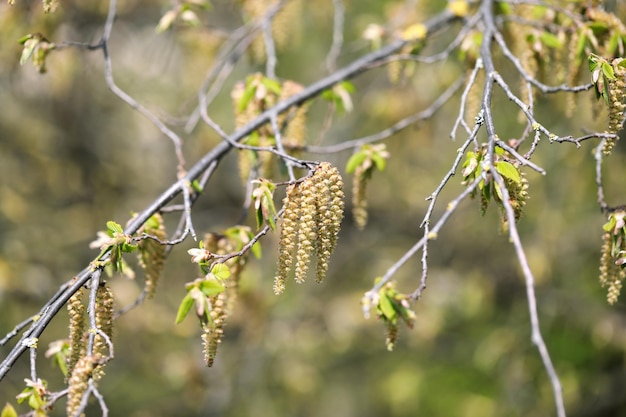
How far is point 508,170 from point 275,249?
486 cm

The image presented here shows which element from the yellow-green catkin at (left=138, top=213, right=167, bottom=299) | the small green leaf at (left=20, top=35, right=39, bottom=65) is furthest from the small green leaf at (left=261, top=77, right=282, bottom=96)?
the small green leaf at (left=20, top=35, right=39, bottom=65)

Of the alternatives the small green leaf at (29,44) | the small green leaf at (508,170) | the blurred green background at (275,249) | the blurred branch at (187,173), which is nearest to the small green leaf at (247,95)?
the blurred branch at (187,173)

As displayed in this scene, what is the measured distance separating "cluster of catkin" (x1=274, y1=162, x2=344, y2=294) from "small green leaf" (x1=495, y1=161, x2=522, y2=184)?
0.51m

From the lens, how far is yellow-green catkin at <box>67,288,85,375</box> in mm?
2084

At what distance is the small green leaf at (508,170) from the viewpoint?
78.0 inches

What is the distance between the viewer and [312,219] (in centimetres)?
199

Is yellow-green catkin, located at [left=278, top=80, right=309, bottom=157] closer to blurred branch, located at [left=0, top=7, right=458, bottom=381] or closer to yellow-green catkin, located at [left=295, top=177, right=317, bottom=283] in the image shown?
blurred branch, located at [left=0, top=7, right=458, bottom=381]

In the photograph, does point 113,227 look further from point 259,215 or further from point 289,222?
point 289,222

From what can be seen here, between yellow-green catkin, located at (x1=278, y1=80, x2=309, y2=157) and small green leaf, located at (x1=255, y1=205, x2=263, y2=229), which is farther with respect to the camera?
yellow-green catkin, located at (x1=278, y1=80, x2=309, y2=157)

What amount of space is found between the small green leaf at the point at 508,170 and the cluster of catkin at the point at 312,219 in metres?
0.51

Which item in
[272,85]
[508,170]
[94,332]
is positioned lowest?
[94,332]

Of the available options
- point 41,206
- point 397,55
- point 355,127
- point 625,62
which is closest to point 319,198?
point 625,62

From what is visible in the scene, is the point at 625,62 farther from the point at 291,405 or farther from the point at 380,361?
the point at 380,361

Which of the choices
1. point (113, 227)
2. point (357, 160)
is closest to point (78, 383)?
point (113, 227)
